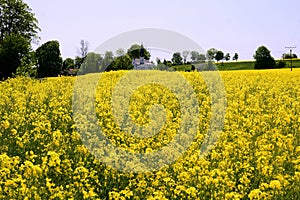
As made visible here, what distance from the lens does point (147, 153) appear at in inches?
253

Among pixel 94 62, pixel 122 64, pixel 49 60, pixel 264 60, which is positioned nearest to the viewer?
pixel 122 64

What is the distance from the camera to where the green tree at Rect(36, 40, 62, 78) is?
43.8m

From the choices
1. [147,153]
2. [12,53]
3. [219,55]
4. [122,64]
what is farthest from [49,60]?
[147,153]

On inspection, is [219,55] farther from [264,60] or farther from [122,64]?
[122,64]

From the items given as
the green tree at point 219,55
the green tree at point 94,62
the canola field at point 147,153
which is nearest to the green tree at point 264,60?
the green tree at point 94,62

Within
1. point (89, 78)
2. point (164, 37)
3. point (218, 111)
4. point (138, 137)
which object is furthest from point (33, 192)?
point (89, 78)

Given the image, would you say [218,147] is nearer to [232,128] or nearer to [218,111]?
[232,128]

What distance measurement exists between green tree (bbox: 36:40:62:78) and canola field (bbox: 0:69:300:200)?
32.3 metres

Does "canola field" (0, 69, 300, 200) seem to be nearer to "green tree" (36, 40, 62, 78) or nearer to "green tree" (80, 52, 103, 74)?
"green tree" (80, 52, 103, 74)

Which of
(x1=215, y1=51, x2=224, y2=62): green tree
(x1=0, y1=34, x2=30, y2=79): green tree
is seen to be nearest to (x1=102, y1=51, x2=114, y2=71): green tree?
(x1=0, y1=34, x2=30, y2=79): green tree

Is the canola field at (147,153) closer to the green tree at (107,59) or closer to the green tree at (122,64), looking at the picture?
the green tree at (122,64)

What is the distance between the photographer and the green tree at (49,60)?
43.8m

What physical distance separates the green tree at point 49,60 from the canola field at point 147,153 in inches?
1271

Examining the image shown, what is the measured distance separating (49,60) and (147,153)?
39.8m
